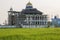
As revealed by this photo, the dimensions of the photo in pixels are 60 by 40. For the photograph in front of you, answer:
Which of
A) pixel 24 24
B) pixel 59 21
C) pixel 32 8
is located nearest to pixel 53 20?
pixel 59 21

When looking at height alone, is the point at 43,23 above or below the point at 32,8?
below

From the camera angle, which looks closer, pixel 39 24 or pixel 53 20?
pixel 39 24

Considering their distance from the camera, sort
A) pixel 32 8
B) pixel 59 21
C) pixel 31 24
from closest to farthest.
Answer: pixel 31 24, pixel 32 8, pixel 59 21

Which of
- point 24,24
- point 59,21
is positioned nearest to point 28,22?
point 24,24

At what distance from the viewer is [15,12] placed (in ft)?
240

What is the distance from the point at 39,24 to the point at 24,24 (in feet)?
14.4

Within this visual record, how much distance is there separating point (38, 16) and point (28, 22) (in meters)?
3.65

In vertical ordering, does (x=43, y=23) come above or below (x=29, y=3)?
below

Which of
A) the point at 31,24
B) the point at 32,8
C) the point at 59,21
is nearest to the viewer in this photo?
the point at 31,24

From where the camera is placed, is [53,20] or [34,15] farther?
[53,20]

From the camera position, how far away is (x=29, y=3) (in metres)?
72.0

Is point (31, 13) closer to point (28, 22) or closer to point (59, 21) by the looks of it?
point (28, 22)

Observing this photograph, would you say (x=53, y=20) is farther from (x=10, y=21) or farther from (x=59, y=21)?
(x=10, y=21)

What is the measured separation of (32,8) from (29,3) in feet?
7.52
